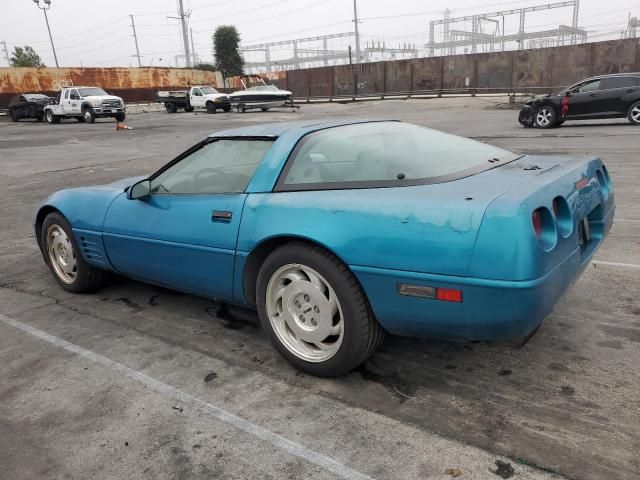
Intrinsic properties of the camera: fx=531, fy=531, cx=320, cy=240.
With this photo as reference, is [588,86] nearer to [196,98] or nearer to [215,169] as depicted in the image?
[215,169]

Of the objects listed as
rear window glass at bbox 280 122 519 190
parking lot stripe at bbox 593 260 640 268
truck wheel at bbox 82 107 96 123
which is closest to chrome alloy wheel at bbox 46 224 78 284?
rear window glass at bbox 280 122 519 190

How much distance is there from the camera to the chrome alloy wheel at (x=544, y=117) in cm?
1489

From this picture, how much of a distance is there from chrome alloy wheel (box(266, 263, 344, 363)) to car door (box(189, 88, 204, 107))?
106 ft

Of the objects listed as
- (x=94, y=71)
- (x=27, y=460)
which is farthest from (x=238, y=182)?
(x=94, y=71)

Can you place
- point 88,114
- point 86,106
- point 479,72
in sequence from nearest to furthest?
point 86,106 → point 88,114 → point 479,72

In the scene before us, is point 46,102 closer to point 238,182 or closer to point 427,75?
point 427,75

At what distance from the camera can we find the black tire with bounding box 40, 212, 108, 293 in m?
4.04

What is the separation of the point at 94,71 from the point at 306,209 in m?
42.2

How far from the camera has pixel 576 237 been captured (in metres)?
2.44

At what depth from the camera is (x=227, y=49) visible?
5341 cm

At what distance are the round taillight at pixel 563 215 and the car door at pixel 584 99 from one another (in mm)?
13782

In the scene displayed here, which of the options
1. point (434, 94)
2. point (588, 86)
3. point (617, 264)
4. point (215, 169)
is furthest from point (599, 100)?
point (434, 94)

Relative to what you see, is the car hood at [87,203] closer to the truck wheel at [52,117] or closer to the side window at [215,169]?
the side window at [215,169]

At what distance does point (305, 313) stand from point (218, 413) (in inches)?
25.4
